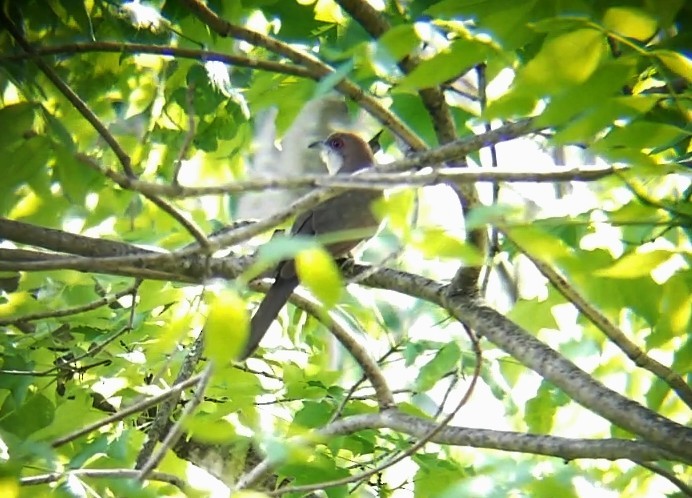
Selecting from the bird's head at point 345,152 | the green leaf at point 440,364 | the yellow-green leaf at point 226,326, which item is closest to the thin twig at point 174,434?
the yellow-green leaf at point 226,326

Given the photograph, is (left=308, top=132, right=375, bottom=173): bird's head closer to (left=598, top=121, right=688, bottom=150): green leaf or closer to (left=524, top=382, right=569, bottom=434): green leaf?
(left=524, top=382, right=569, bottom=434): green leaf

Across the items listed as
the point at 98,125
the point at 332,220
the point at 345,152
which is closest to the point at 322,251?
the point at 98,125

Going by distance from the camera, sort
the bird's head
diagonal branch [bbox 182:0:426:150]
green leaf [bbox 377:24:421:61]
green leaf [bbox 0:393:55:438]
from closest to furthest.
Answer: green leaf [bbox 377:24:421:61] < diagonal branch [bbox 182:0:426:150] < green leaf [bbox 0:393:55:438] < the bird's head

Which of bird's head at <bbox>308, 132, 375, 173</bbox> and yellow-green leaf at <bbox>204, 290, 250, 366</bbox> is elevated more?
bird's head at <bbox>308, 132, 375, 173</bbox>

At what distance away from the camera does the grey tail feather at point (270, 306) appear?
7.84 feet

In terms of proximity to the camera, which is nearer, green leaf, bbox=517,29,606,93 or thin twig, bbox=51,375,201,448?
green leaf, bbox=517,29,606,93

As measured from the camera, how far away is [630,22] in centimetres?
94

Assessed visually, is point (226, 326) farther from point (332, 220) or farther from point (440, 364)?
point (332, 220)

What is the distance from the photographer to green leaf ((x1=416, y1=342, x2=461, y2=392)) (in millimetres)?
2008

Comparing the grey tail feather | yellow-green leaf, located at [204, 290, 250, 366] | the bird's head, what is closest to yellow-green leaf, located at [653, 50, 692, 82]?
yellow-green leaf, located at [204, 290, 250, 366]

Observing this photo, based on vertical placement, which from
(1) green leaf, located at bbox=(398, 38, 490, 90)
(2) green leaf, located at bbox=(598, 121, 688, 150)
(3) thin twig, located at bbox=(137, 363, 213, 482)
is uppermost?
(1) green leaf, located at bbox=(398, 38, 490, 90)

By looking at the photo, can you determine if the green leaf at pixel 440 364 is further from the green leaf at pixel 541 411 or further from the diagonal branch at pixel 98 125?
the diagonal branch at pixel 98 125

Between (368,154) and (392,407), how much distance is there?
230 cm

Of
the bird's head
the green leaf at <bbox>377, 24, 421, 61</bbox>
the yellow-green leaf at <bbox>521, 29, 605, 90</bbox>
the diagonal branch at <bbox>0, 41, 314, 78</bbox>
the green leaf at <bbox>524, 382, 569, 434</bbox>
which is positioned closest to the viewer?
the yellow-green leaf at <bbox>521, 29, 605, 90</bbox>
